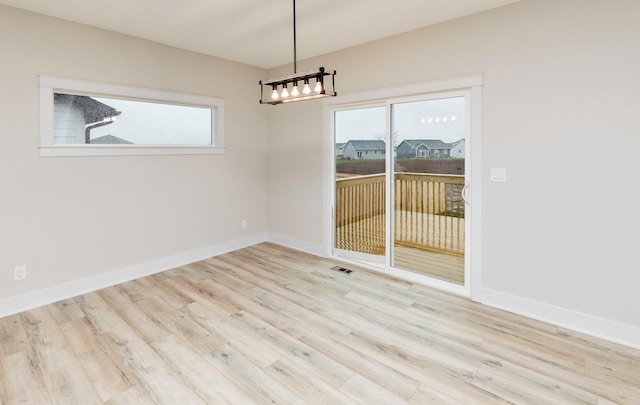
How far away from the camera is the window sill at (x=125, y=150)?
3.27 m

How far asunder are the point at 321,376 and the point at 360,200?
2561 mm

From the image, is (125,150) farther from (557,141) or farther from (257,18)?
(557,141)

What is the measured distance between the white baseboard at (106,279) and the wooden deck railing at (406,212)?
1706 millimetres

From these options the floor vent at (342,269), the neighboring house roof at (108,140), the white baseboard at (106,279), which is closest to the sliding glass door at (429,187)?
the floor vent at (342,269)

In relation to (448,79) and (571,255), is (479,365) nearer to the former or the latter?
(571,255)

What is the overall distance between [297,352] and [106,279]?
2523mm

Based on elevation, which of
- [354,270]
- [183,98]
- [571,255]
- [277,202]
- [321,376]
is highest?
[183,98]

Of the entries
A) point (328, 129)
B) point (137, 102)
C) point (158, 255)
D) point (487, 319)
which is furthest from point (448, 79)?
point (158, 255)

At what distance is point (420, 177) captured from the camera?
3.69 meters

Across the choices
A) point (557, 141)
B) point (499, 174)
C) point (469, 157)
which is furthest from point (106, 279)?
point (557, 141)

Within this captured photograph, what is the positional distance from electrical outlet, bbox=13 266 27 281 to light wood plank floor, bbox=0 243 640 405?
35cm

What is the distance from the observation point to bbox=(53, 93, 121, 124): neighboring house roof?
11.1 ft

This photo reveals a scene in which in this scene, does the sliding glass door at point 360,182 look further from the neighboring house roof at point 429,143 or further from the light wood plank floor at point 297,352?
the light wood plank floor at point 297,352

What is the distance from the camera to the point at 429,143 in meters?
3.58
